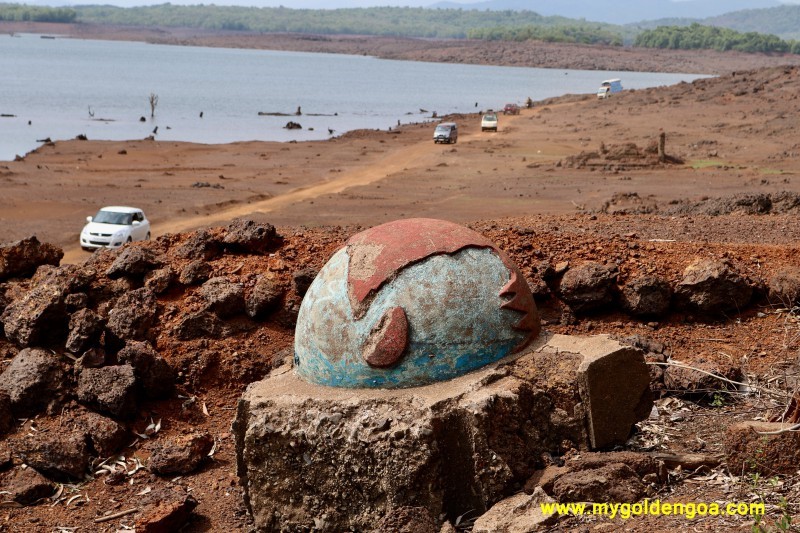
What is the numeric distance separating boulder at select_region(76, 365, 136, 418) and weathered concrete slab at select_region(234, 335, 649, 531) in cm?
270

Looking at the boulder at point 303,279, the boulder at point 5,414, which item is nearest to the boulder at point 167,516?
the boulder at point 5,414

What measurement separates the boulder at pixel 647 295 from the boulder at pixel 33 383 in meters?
7.29

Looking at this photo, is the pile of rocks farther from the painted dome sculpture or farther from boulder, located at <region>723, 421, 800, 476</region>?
boulder, located at <region>723, 421, 800, 476</region>

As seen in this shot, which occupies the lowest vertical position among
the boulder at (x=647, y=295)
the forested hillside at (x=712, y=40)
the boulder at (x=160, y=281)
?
the boulder at (x=160, y=281)

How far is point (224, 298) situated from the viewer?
11.6 m

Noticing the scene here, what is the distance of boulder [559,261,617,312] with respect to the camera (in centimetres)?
1149

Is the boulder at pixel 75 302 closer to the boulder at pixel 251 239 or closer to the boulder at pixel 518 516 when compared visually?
the boulder at pixel 251 239

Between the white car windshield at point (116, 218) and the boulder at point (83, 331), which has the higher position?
the boulder at point (83, 331)

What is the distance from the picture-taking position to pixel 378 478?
7.51 m

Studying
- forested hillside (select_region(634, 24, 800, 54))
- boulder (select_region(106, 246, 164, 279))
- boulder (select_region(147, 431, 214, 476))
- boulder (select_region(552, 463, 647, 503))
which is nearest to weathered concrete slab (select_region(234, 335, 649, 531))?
boulder (select_region(552, 463, 647, 503))

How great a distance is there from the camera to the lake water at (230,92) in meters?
62.8

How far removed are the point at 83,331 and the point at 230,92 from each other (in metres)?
90.8

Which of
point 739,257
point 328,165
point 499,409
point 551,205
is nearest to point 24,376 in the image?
point 499,409

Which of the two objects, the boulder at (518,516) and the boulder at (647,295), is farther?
the boulder at (647,295)
